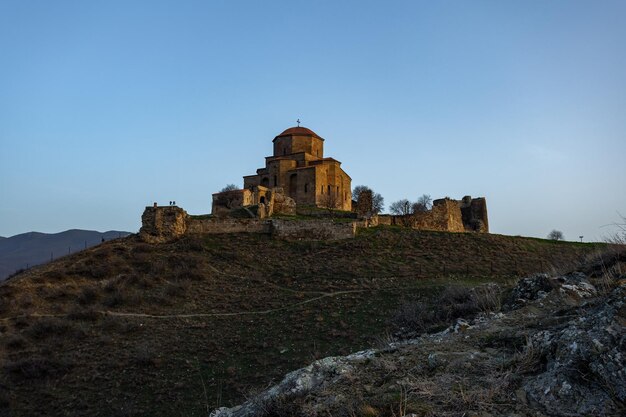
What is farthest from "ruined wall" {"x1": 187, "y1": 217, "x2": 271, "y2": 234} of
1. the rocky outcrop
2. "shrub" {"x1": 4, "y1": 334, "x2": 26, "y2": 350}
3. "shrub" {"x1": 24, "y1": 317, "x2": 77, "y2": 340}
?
the rocky outcrop

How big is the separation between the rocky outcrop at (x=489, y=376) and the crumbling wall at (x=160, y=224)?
1032 inches

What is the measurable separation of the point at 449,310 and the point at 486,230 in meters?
34.3

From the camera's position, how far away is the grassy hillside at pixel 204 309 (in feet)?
43.9

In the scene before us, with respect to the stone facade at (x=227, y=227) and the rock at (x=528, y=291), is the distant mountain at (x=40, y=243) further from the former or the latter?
the rock at (x=528, y=291)

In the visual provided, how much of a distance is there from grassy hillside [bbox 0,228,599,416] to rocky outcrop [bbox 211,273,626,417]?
500cm

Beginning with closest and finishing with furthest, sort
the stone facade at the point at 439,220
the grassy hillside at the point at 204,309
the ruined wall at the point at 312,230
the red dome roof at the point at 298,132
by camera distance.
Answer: the grassy hillside at the point at 204,309
the ruined wall at the point at 312,230
the stone facade at the point at 439,220
the red dome roof at the point at 298,132

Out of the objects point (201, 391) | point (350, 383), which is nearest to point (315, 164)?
point (201, 391)

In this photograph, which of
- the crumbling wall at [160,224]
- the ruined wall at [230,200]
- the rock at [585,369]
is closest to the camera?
the rock at [585,369]

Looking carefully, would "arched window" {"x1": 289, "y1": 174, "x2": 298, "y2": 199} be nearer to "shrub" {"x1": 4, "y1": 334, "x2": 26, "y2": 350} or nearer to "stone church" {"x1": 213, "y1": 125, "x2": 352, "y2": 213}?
"stone church" {"x1": 213, "y1": 125, "x2": 352, "y2": 213}

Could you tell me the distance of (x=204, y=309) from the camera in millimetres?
19734

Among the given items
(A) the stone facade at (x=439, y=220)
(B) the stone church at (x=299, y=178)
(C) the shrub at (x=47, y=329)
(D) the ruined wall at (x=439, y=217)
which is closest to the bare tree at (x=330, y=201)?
(B) the stone church at (x=299, y=178)

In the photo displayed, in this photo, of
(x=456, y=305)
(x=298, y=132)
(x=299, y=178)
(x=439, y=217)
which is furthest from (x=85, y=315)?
(x=298, y=132)

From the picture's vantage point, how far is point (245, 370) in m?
13.7

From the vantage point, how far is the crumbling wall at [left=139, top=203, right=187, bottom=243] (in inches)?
1176
